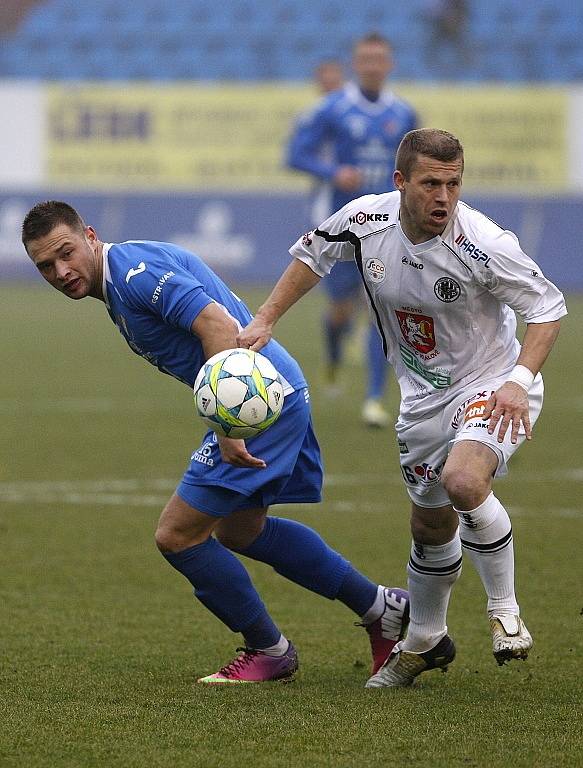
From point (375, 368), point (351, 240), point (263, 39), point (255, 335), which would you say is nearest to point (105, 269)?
point (255, 335)

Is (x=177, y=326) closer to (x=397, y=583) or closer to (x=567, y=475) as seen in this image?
(x=397, y=583)

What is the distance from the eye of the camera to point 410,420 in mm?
4598

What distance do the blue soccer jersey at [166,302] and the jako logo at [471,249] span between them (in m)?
0.75

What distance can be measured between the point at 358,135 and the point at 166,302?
6.92 meters

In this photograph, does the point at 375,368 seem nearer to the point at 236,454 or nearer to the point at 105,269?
the point at 105,269

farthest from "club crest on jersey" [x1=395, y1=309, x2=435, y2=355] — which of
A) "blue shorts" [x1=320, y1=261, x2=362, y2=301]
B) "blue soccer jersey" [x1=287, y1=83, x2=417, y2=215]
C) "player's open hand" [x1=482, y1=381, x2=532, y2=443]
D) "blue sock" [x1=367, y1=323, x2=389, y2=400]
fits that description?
"blue shorts" [x1=320, y1=261, x2=362, y2=301]

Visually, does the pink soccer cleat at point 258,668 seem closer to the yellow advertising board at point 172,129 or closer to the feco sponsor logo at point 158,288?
the feco sponsor logo at point 158,288

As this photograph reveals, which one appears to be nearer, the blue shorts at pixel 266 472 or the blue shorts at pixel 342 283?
the blue shorts at pixel 266 472

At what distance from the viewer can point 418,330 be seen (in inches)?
177

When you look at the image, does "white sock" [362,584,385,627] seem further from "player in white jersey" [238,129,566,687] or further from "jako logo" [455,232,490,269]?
"jako logo" [455,232,490,269]

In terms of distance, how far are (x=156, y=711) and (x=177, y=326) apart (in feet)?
3.78

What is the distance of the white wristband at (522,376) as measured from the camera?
13.6 feet

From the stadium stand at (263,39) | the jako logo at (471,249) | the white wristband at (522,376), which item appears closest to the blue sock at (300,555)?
the white wristband at (522,376)

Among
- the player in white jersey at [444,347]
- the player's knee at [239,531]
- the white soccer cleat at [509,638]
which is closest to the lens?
the white soccer cleat at [509,638]
